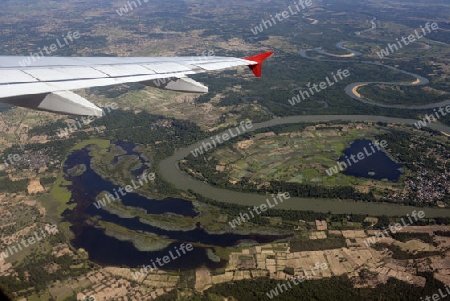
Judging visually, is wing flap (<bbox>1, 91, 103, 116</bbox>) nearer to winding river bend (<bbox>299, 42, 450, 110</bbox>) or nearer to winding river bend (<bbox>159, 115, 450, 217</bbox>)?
winding river bend (<bbox>159, 115, 450, 217</bbox>)

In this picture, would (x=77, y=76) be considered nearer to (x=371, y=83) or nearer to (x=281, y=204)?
(x=281, y=204)

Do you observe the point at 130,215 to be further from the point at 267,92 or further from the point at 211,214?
the point at 267,92

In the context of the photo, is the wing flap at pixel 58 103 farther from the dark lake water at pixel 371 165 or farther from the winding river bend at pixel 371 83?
the winding river bend at pixel 371 83

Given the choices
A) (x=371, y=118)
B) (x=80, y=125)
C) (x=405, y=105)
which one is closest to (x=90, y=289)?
(x=80, y=125)

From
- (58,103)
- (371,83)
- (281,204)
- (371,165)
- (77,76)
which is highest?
(77,76)

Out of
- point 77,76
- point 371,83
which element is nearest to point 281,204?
point 77,76
